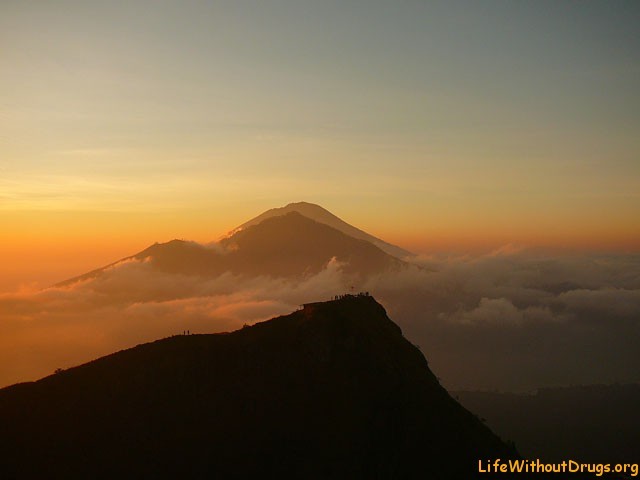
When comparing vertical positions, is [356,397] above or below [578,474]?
above

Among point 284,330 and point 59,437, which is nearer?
point 59,437

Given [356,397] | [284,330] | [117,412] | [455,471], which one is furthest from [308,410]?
[117,412]

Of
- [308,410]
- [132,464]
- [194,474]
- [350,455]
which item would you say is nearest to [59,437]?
[132,464]

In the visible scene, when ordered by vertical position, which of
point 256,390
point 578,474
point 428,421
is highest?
point 256,390

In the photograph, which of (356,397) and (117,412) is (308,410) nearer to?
(356,397)

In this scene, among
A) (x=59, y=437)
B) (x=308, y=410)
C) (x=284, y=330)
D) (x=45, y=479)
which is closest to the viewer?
(x=45, y=479)

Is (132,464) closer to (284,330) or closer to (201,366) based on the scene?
(201,366)

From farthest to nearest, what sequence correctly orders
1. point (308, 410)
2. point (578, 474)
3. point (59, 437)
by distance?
point (578, 474) → point (308, 410) → point (59, 437)
